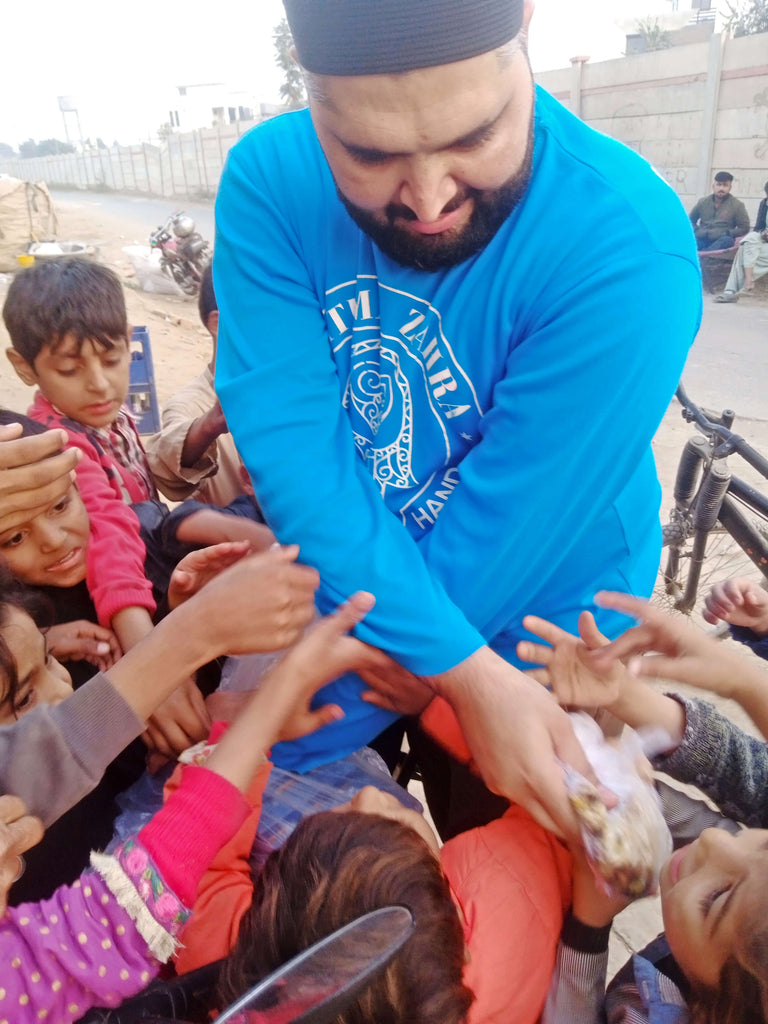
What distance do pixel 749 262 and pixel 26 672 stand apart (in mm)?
11034

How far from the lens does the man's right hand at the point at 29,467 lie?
1586 millimetres

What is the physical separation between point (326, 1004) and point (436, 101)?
117cm

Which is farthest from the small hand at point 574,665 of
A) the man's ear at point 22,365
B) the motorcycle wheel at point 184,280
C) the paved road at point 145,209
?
the paved road at point 145,209

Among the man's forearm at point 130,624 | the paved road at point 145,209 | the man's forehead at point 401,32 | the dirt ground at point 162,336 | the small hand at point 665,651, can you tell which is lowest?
the dirt ground at point 162,336

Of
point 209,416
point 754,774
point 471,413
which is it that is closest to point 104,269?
point 209,416

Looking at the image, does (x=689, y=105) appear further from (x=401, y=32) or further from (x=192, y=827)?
(x=192, y=827)

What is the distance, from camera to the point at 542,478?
1.27 m

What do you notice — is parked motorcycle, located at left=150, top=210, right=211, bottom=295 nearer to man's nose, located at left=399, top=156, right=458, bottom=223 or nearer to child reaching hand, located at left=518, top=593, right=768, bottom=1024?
man's nose, located at left=399, top=156, right=458, bottom=223

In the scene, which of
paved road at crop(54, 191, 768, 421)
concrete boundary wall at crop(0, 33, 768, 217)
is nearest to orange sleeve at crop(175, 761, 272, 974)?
paved road at crop(54, 191, 768, 421)

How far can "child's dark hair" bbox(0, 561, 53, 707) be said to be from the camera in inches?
59.5

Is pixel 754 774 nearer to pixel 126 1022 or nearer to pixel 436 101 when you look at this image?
pixel 126 1022

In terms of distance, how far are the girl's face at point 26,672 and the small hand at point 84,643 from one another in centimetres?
20

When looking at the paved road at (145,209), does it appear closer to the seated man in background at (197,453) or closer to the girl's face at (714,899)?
the seated man in background at (197,453)

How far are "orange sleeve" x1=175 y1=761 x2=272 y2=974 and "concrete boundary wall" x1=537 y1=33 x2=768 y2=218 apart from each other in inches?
524
